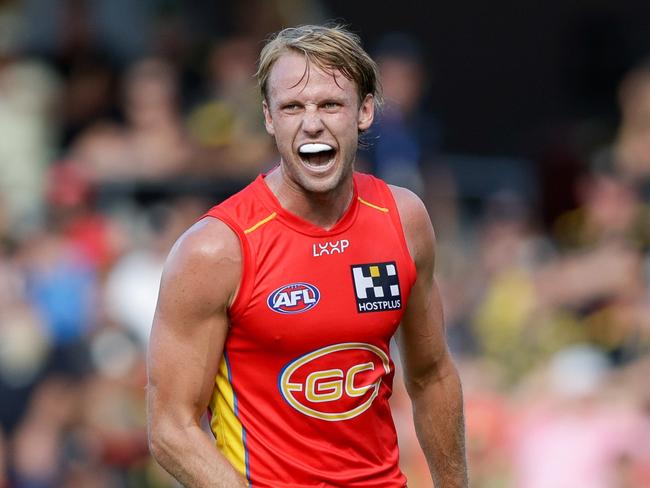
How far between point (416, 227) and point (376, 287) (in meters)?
0.30

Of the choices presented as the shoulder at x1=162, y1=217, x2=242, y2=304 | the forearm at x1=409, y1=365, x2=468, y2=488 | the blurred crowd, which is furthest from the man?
the blurred crowd

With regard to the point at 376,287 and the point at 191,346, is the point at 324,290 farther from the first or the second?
the point at 191,346

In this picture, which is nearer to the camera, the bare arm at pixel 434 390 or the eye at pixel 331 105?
the eye at pixel 331 105

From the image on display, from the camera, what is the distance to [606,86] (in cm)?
1302

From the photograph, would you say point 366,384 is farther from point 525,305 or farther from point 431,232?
point 525,305

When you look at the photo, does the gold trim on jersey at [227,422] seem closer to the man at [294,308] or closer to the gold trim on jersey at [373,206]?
the man at [294,308]

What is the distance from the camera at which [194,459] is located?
15.0 feet

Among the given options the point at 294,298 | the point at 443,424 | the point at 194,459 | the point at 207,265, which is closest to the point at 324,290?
the point at 294,298

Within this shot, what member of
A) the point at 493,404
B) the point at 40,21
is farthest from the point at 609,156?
the point at 40,21

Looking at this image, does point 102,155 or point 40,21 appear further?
point 40,21

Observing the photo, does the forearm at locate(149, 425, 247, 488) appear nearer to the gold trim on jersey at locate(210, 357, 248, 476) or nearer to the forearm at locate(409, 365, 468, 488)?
the gold trim on jersey at locate(210, 357, 248, 476)

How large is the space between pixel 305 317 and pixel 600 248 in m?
5.23

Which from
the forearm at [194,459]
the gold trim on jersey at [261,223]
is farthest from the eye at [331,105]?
the forearm at [194,459]

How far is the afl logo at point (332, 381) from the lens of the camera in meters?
4.65
